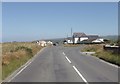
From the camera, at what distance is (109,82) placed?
15.0m

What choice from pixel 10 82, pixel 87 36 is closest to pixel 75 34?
pixel 87 36

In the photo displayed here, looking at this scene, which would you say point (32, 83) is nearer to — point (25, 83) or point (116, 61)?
point (25, 83)

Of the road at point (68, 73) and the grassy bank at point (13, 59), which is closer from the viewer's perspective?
the road at point (68, 73)

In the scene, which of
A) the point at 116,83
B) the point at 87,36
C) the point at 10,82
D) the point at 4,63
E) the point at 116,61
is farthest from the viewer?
the point at 87,36

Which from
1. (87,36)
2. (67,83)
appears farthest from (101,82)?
(87,36)

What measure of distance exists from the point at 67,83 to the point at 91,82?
123cm

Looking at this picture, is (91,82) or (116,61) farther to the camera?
(116,61)

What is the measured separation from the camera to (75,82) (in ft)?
49.5

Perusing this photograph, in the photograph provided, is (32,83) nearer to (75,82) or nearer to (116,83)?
(75,82)

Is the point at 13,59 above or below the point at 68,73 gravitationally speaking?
above

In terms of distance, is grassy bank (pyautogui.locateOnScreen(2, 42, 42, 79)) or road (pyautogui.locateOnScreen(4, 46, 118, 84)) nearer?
road (pyautogui.locateOnScreen(4, 46, 118, 84))

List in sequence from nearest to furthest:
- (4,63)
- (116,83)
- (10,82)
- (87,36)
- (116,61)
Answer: (116,83) → (10,82) → (4,63) → (116,61) → (87,36)

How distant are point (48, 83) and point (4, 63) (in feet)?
34.3

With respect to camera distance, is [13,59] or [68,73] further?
[13,59]
